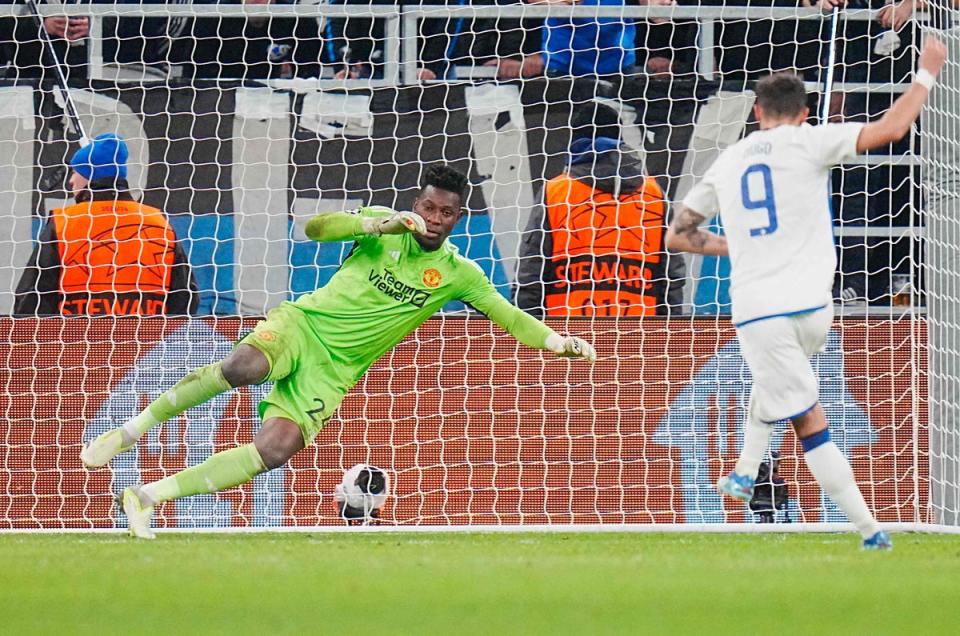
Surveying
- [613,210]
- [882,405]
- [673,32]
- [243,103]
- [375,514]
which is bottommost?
[375,514]

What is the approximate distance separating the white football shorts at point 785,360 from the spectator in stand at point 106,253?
4031mm

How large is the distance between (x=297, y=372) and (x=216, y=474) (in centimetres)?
63

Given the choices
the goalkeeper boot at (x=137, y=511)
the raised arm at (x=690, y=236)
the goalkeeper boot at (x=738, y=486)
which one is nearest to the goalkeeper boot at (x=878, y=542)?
the goalkeeper boot at (x=738, y=486)

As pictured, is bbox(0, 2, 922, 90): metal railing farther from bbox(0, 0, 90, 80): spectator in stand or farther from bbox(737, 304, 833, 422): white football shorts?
bbox(737, 304, 833, 422): white football shorts

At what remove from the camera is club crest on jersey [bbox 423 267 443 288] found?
7586 mm

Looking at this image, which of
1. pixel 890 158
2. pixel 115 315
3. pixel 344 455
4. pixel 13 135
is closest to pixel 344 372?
pixel 344 455

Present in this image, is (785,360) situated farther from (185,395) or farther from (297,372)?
(185,395)

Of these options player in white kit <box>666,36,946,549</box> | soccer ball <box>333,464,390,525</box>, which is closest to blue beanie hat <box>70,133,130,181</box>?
soccer ball <box>333,464,390,525</box>

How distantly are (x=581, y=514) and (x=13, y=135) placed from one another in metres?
3.91

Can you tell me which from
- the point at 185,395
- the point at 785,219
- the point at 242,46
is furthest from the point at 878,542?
the point at 242,46

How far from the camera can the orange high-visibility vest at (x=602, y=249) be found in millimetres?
8914

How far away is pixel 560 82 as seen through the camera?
9.20 m

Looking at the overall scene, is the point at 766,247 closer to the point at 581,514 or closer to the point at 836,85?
the point at 581,514

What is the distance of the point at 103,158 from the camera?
8781 millimetres
